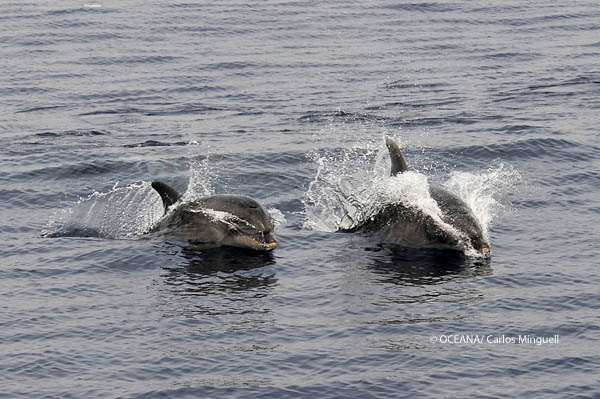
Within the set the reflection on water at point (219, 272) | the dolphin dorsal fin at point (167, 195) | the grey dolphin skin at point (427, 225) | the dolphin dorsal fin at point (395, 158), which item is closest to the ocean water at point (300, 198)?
the reflection on water at point (219, 272)

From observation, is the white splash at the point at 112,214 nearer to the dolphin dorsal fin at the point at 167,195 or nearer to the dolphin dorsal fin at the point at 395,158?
the dolphin dorsal fin at the point at 167,195

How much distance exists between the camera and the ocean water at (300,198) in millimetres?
18984

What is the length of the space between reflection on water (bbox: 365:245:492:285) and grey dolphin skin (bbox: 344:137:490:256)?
23 centimetres

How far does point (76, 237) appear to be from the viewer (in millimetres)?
26375

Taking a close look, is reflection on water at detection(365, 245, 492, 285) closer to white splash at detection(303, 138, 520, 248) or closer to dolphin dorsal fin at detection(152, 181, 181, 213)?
white splash at detection(303, 138, 520, 248)

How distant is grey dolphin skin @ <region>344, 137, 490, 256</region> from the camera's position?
2445cm

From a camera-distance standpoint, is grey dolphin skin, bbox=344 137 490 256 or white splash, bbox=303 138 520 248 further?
white splash, bbox=303 138 520 248

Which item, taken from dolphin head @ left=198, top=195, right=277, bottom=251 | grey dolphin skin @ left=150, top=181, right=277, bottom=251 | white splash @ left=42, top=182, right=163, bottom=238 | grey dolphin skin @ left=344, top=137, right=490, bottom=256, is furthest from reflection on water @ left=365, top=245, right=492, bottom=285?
white splash @ left=42, top=182, right=163, bottom=238

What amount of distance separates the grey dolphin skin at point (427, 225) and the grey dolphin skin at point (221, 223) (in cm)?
234

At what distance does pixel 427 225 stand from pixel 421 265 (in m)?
1.42

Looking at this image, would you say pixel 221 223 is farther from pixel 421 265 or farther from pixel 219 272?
pixel 421 265

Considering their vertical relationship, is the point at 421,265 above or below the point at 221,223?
below

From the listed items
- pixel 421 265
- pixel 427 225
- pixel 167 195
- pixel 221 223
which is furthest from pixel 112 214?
pixel 421 265

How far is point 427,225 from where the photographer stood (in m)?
24.9
